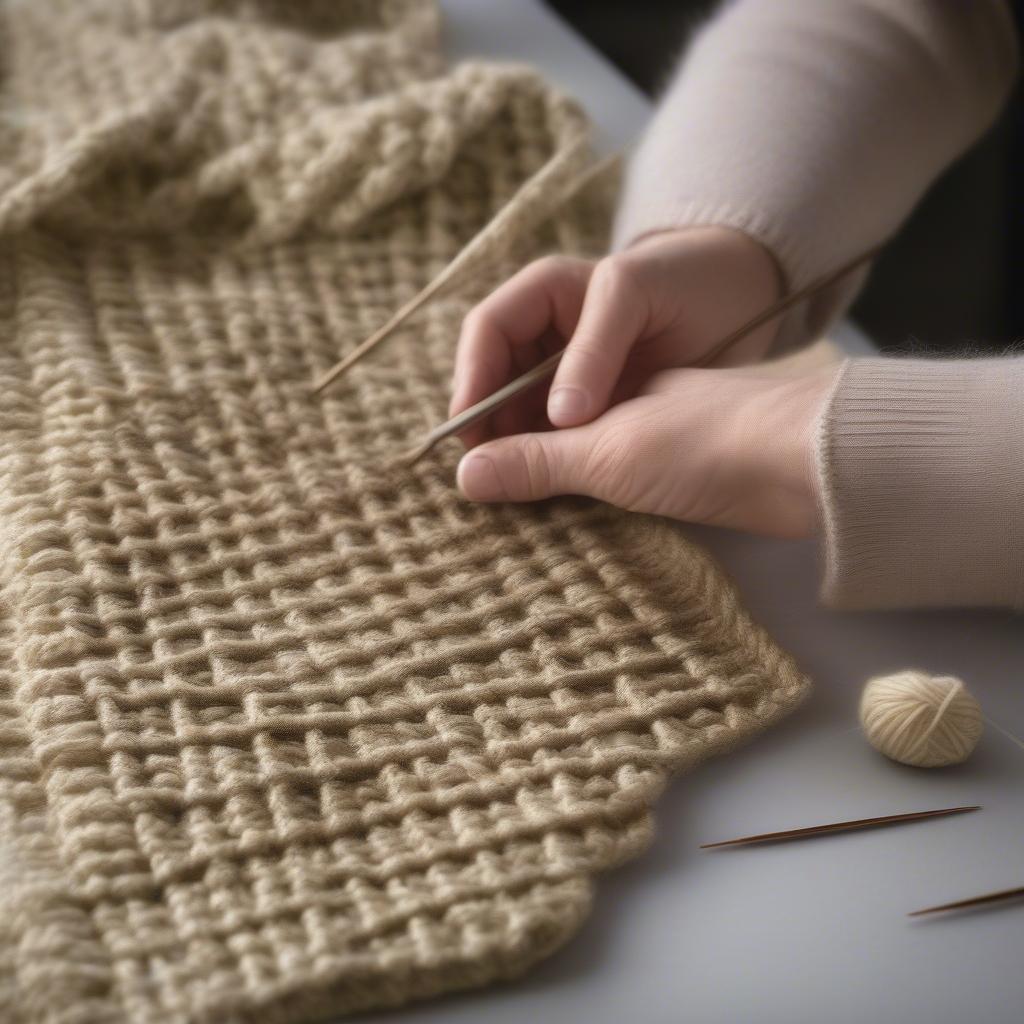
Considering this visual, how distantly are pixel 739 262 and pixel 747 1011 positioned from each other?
0.55 meters

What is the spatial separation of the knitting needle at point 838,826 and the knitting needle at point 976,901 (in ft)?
0.16

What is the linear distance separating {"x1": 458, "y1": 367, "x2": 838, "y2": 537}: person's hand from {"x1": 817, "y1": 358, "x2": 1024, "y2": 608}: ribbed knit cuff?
20mm

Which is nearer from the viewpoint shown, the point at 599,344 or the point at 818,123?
the point at 599,344

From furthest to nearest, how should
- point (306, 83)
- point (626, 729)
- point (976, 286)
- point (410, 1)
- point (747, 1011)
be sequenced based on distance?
point (976, 286), point (410, 1), point (306, 83), point (626, 729), point (747, 1011)

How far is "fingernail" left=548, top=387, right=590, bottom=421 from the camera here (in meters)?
0.75

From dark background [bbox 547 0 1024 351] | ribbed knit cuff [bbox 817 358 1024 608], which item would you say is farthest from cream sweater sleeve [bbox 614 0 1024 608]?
dark background [bbox 547 0 1024 351]

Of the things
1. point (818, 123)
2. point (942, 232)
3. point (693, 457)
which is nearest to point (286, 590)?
point (693, 457)

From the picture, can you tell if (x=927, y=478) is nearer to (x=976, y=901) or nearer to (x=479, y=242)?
(x=976, y=901)

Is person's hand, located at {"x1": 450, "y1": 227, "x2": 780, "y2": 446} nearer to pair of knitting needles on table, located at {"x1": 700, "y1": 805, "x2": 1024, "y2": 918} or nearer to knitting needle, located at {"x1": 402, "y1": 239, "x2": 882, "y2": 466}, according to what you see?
knitting needle, located at {"x1": 402, "y1": 239, "x2": 882, "y2": 466}

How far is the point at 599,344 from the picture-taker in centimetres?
77

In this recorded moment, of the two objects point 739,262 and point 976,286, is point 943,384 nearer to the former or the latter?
point 739,262

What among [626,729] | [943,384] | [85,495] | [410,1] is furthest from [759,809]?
[410,1]

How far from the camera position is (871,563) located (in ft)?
2.26

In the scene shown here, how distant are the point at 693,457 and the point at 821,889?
260 mm
